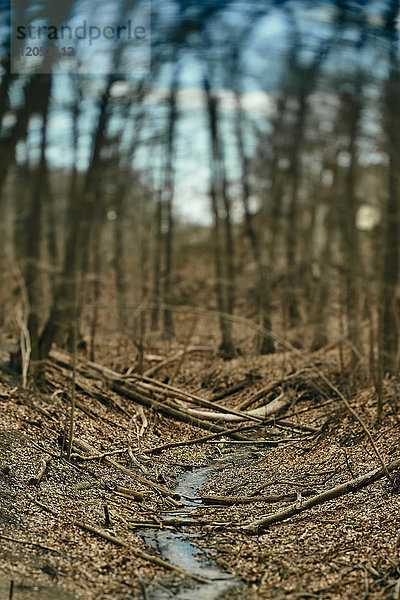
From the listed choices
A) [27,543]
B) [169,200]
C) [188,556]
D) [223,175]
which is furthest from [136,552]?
[169,200]

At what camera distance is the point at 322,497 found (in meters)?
4.38

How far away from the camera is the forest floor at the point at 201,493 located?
330 centimetres

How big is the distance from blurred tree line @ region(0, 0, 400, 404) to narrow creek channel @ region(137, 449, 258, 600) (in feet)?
4.90

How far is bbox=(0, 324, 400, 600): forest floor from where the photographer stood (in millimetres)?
3305

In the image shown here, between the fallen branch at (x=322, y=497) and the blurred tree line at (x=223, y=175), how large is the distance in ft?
4.11

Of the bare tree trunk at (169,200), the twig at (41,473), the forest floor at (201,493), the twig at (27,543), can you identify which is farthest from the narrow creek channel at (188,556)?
the bare tree trunk at (169,200)

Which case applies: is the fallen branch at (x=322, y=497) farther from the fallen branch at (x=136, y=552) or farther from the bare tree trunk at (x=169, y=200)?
the bare tree trunk at (x=169, y=200)

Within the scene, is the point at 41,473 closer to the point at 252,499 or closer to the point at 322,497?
the point at 252,499

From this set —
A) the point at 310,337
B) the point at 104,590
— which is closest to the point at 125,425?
the point at 104,590

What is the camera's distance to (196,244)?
16578 mm

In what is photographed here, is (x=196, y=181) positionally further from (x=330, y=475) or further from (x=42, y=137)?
(x=330, y=475)

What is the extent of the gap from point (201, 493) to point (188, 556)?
4.26ft

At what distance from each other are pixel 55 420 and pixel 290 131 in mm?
8030

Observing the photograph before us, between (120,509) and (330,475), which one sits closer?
(120,509)
